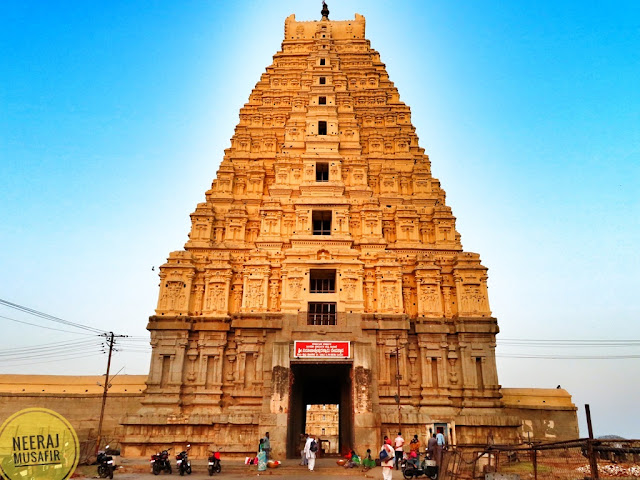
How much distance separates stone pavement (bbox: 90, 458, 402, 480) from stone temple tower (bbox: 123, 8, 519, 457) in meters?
1.87

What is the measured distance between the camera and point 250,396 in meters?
26.9

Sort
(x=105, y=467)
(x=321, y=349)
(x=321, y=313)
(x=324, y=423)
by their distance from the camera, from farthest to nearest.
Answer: (x=324, y=423) < (x=321, y=313) < (x=321, y=349) < (x=105, y=467)

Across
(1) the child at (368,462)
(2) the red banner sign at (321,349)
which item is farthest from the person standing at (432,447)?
(2) the red banner sign at (321,349)

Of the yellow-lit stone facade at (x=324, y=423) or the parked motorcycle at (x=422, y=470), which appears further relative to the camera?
the yellow-lit stone facade at (x=324, y=423)

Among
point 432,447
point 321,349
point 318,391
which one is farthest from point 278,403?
point 318,391

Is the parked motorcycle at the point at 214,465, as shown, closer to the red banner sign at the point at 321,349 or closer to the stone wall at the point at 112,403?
the red banner sign at the point at 321,349

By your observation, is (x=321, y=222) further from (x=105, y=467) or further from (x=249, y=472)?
(x=105, y=467)

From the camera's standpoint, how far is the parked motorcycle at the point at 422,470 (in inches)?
715

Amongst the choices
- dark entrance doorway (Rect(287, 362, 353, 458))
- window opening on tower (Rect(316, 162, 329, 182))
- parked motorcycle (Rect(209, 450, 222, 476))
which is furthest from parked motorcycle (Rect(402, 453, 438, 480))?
window opening on tower (Rect(316, 162, 329, 182))

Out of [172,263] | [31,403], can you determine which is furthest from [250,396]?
[31,403]

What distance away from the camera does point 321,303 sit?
28328mm

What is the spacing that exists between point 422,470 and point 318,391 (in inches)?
732

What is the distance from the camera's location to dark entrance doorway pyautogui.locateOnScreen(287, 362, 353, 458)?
2741cm

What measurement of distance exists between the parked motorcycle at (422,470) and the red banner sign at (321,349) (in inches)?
297
